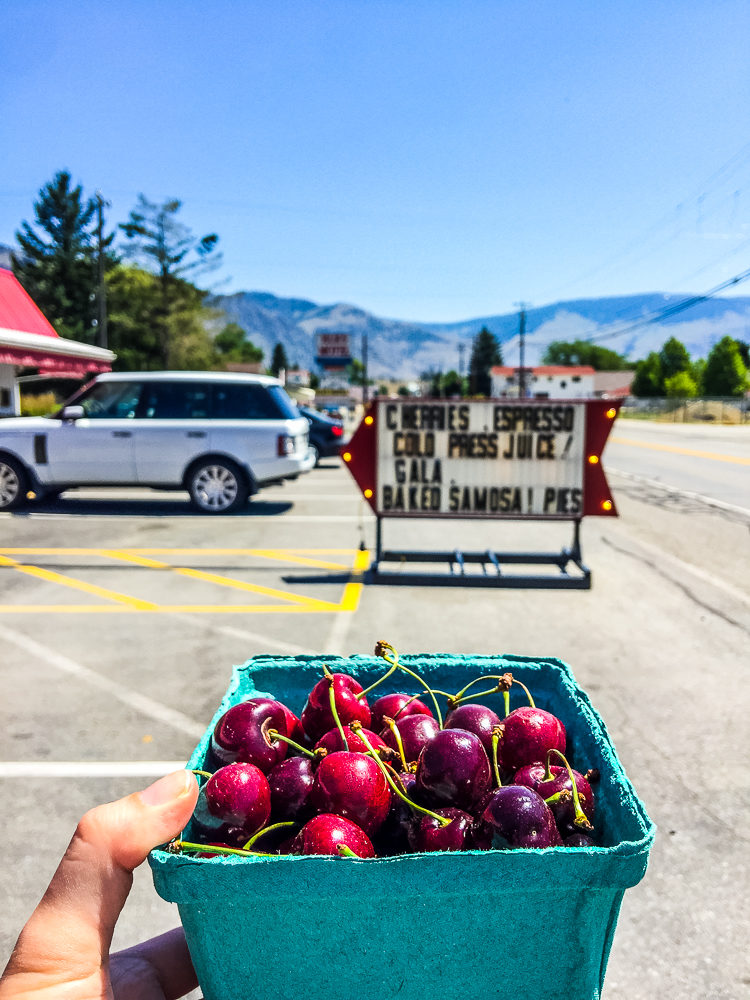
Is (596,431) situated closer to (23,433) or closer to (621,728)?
(621,728)

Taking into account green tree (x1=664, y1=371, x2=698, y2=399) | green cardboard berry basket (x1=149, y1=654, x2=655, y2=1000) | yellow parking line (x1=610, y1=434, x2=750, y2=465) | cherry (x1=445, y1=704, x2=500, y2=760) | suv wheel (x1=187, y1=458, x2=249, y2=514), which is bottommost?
yellow parking line (x1=610, y1=434, x2=750, y2=465)

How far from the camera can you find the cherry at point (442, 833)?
1278mm

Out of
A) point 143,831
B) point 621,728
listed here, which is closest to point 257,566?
point 621,728

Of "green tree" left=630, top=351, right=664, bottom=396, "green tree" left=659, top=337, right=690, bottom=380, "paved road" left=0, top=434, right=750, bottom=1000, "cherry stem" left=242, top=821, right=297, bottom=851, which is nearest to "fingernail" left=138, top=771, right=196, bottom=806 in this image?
"cherry stem" left=242, top=821, right=297, bottom=851

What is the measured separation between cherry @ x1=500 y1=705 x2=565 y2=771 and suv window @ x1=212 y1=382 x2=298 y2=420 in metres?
9.70

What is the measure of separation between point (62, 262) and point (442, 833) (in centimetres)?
5458

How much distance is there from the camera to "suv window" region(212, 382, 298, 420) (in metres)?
11.0

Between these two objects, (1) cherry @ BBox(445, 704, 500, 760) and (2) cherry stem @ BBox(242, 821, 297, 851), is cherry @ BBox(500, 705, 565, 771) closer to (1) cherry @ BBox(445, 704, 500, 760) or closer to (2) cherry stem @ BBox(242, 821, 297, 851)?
(1) cherry @ BBox(445, 704, 500, 760)

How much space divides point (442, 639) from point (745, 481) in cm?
1341

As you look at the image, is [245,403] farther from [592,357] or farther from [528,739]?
[592,357]

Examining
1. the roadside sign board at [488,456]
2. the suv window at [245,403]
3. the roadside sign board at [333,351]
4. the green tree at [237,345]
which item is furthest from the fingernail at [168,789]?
the green tree at [237,345]

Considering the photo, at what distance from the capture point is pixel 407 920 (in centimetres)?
115

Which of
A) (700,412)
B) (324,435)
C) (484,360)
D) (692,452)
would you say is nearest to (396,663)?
(324,435)

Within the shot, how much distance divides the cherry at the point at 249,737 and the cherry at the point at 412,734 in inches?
9.8
